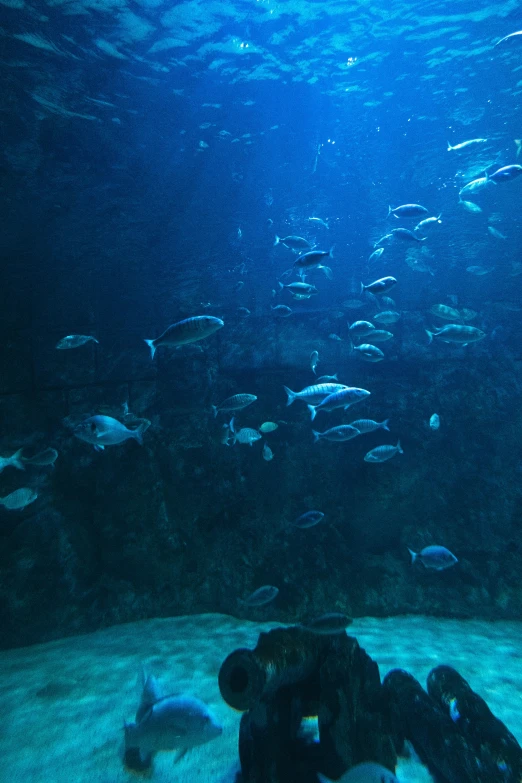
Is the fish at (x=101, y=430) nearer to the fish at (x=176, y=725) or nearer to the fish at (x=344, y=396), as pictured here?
the fish at (x=344, y=396)

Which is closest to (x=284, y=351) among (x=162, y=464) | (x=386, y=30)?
(x=162, y=464)

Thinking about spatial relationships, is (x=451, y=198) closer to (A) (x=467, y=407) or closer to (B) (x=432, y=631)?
(A) (x=467, y=407)

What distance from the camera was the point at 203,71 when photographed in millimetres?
9734

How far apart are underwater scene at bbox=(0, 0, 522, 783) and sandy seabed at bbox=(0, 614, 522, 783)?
0.05m

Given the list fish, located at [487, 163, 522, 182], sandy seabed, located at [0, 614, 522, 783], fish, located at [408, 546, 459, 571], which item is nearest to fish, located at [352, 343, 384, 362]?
fish, located at [408, 546, 459, 571]

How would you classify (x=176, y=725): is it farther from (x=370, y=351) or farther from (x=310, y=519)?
(x=370, y=351)

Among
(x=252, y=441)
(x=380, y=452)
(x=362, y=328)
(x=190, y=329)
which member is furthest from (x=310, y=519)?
(x=362, y=328)

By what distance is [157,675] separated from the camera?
17.1 ft

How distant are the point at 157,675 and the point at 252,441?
4.47m

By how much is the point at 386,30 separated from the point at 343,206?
21.3ft

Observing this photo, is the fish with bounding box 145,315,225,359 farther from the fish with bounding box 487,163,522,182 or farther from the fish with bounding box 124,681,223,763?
the fish with bounding box 487,163,522,182

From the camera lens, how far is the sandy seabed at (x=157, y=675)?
11.8ft

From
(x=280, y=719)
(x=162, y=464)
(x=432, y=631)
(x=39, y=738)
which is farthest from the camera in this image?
(x=162, y=464)

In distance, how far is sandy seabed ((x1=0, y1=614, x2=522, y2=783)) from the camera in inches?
141
